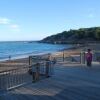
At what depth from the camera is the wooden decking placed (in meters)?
10.2

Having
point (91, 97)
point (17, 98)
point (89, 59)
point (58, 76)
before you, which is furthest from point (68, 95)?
point (89, 59)

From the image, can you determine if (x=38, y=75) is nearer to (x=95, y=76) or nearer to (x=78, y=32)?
(x=95, y=76)

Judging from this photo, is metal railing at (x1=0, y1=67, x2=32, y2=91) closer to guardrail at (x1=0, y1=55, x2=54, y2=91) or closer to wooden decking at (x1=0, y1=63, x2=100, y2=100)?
guardrail at (x1=0, y1=55, x2=54, y2=91)

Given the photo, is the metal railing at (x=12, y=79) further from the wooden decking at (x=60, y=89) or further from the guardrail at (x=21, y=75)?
the wooden decking at (x=60, y=89)

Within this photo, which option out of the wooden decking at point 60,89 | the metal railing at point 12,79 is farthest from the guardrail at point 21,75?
the wooden decking at point 60,89

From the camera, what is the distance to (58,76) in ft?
48.0

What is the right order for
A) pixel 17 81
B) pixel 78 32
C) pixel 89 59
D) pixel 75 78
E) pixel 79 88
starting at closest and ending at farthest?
pixel 79 88
pixel 17 81
pixel 75 78
pixel 89 59
pixel 78 32

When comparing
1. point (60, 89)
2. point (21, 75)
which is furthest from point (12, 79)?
point (60, 89)

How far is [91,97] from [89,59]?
29.2 feet

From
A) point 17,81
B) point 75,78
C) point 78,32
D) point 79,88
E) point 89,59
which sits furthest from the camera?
point 78,32

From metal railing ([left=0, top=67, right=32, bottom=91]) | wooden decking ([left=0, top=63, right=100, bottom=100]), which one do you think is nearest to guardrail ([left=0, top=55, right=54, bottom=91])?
metal railing ([left=0, top=67, right=32, bottom=91])

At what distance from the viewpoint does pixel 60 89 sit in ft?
37.6

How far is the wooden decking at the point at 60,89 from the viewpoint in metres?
10.2

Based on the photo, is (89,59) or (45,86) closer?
(45,86)
